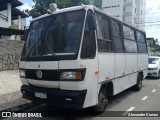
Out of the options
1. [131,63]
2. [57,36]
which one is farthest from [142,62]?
[57,36]

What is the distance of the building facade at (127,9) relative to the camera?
7388cm

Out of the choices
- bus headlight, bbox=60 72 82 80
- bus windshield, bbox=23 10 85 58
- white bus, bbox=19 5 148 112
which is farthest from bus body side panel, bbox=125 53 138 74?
bus headlight, bbox=60 72 82 80

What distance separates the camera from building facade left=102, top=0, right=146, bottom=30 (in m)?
73.9

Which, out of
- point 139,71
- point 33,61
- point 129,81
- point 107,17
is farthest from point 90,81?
point 139,71

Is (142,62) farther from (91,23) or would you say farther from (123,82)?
(91,23)

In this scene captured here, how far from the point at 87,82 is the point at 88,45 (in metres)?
0.92

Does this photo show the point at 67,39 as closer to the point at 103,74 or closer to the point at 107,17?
the point at 103,74

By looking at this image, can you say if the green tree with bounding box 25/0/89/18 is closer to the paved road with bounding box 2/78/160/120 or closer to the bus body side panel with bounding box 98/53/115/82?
the paved road with bounding box 2/78/160/120

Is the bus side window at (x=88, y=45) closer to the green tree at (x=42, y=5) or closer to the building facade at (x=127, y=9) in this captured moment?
the green tree at (x=42, y=5)

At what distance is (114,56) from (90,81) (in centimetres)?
188

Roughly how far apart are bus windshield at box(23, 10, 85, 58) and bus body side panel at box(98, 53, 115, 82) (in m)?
0.93

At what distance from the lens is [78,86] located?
204 inches

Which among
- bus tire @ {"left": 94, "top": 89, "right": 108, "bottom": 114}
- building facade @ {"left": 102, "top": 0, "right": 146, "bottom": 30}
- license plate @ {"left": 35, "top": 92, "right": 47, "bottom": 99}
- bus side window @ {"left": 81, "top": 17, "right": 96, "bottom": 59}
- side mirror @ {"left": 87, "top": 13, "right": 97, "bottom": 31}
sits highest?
building facade @ {"left": 102, "top": 0, "right": 146, "bottom": 30}

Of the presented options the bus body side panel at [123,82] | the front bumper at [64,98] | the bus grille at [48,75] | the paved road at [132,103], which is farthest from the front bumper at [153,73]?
the bus grille at [48,75]
